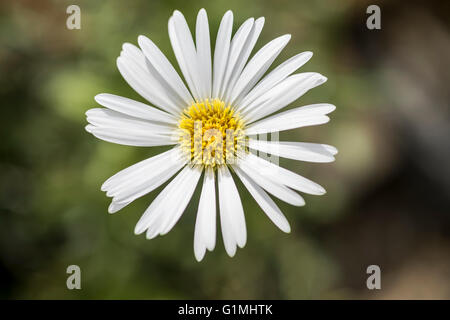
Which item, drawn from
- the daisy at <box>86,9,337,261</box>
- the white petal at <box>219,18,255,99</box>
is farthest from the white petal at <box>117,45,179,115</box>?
the white petal at <box>219,18,255,99</box>

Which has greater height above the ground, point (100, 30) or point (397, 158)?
point (100, 30)

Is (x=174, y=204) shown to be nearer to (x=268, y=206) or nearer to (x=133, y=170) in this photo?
(x=133, y=170)

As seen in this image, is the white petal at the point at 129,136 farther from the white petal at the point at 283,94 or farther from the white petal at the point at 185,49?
the white petal at the point at 283,94

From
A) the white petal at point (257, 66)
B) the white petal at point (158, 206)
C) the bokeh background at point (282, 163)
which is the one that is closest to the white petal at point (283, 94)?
the white petal at point (257, 66)

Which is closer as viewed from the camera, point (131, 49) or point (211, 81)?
point (131, 49)
